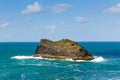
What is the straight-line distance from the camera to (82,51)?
13788cm

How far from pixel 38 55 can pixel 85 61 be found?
30.7 metres

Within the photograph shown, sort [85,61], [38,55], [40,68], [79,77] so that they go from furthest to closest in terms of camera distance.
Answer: [38,55] → [85,61] → [40,68] → [79,77]

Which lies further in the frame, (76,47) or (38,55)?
(38,55)

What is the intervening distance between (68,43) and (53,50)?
7570mm

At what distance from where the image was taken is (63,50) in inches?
5620

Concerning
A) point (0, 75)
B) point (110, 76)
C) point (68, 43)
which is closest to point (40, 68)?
point (0, 75)

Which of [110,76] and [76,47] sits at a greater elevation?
[76,47]

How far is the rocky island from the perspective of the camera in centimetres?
13850

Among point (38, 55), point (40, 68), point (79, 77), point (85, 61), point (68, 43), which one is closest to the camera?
point (79, 77)

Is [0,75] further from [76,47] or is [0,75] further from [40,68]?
[76,47]

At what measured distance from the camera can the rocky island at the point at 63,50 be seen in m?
138

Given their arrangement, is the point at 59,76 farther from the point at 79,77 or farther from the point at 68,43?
the point at 68,43

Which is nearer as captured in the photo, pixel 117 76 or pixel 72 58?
pixel 117 76

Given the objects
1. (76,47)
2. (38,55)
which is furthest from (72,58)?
(38,55)
